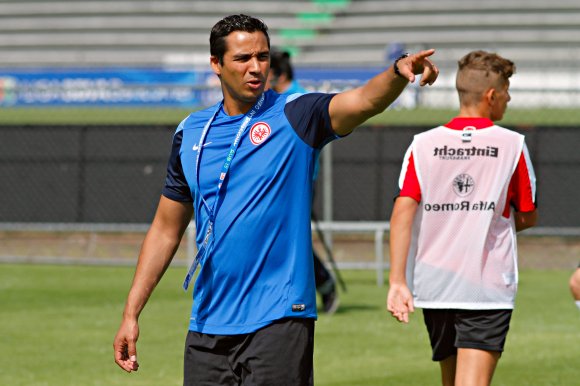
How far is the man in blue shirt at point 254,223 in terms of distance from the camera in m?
4.10

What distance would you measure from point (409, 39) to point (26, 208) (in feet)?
55.7

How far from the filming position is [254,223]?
164 inches

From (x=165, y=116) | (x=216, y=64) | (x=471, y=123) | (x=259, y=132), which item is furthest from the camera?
(x=165, y=116)

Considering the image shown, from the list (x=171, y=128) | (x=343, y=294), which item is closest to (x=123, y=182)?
(x=171, y=128)

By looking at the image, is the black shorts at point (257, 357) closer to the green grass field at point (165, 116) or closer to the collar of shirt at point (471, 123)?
the collar of shirt at point (471, 123)

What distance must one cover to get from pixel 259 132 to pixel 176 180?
17.9 inches

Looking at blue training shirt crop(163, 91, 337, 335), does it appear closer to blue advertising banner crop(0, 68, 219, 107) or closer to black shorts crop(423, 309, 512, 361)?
black shorts crop(423, 309, 512, 361)

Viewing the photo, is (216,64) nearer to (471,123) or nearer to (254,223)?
(254,223)

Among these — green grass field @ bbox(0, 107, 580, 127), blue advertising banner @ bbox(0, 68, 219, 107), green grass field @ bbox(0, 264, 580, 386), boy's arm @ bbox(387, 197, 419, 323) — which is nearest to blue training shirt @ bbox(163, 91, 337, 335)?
boy's arm @ bbox(387, 197, 419, 323)

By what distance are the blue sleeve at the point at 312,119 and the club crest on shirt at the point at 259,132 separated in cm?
9

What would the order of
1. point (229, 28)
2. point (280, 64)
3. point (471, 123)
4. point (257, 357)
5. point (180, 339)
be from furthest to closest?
point (280, 64)
point (180, 339)
point (471, 123)
point (229, 28)
point (257, 357)

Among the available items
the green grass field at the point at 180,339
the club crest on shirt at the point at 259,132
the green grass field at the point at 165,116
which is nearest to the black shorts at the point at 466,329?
the club crest on shirt at the point at 259,132

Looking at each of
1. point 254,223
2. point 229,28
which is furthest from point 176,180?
point 229,28

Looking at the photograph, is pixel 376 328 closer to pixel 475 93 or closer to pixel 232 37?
pixel 475 93
